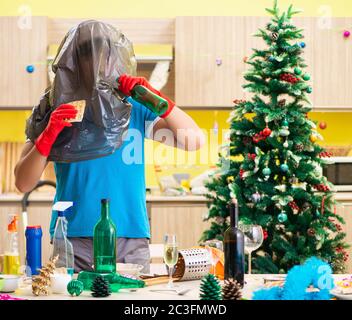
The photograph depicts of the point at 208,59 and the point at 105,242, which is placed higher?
the point at 208,59

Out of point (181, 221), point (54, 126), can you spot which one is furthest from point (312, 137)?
point (54, 126)

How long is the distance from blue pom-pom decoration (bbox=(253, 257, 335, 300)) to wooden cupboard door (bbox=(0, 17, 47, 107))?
3469 millimetres

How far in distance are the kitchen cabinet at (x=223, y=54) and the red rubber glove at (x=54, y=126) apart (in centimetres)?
260

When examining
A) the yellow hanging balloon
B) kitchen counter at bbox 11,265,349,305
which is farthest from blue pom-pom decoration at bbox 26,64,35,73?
kitchen counter at bbox 11,265,349,305

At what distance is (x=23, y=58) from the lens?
15.5ft

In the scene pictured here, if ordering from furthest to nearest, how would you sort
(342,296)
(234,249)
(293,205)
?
(293,205) < (234,249) < (342,296)

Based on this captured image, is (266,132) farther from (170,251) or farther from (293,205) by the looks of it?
(170,251)

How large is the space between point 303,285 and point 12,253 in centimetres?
93

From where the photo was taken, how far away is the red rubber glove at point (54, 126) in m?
2.13

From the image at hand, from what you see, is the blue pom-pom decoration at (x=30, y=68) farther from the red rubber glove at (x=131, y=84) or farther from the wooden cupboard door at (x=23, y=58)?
the red rubber glove at (x=131, y=84)

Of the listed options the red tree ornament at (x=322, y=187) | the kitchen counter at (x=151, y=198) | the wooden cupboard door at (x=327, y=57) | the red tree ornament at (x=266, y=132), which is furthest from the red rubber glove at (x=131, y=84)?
the wooden cupboard door at (x=327, y=57)

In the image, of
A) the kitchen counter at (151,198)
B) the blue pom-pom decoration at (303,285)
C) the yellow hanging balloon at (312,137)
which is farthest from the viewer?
the kitchen counter at (151,198)

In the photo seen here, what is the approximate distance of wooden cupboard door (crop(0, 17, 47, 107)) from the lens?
473cm
